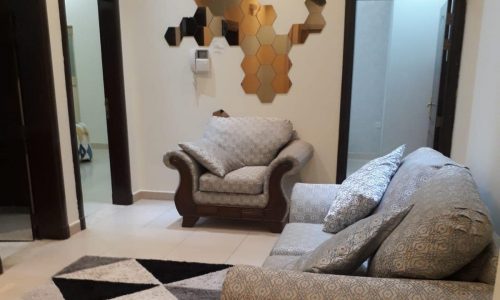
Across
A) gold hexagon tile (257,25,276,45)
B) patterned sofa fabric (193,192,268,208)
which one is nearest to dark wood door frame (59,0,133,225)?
patterned sofa fabric (193,192,268,208)

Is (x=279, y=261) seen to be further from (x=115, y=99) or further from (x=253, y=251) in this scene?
(x=115, y=99)

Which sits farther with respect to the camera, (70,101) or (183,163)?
(183,163)

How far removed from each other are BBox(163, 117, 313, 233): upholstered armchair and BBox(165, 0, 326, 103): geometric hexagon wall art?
488mm

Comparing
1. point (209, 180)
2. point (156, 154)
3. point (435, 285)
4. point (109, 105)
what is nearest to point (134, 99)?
point (109, 105)

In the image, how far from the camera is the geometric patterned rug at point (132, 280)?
231cm

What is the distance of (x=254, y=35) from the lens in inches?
146

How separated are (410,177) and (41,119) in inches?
102

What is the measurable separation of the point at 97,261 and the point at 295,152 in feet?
5.55

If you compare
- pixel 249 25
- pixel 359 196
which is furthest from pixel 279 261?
pixel 249 25

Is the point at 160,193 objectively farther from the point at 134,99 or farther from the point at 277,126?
the point at 277,126

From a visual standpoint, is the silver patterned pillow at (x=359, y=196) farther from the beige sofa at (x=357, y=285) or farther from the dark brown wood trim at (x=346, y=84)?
the dark brown wood trim at (x=346, y=84)

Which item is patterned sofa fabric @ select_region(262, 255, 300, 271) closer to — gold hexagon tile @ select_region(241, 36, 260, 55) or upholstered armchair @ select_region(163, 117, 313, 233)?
upholstered armchair @ select_region(163, 117, 313, 233)

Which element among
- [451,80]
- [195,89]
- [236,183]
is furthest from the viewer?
[195,89]

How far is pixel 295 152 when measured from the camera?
324cm
